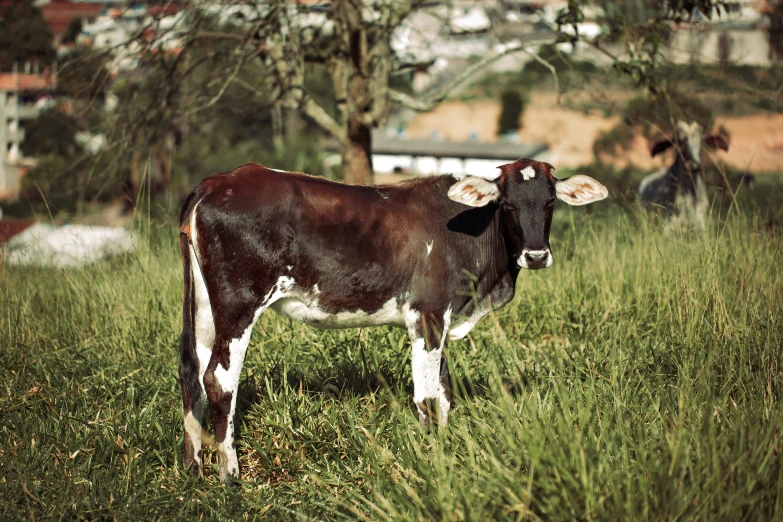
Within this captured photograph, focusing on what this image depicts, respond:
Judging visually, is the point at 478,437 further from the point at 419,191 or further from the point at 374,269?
the point at 419,191

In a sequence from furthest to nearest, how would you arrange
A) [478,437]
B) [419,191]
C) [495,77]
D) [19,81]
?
[495,77]
[19,81]
[419,191]
[478,437]

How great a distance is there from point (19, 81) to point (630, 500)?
58.2 feet

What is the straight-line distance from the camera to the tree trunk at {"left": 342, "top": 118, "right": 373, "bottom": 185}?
28.7 feet

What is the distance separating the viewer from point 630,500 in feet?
10.2

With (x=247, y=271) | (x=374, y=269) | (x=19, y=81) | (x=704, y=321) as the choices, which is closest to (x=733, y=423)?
(x=704, y=321)

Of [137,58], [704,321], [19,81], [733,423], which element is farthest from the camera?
[19,81]

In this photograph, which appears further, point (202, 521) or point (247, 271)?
point (247, 271)

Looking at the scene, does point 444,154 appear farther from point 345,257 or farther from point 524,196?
point 345,257

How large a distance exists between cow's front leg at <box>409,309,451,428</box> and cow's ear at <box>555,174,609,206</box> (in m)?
0.90

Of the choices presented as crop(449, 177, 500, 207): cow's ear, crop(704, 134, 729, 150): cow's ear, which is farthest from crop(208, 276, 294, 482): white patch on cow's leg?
crop(704, 134, 729, 150): cow's ear

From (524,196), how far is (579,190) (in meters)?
0.37

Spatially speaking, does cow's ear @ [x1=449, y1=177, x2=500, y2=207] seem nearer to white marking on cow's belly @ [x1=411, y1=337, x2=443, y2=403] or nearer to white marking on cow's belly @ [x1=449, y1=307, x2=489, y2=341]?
white marking on cow's belly @ [x1=449, y1=307, x2=489, y2=341]

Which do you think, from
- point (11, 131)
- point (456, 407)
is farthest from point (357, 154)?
point (11, 131)

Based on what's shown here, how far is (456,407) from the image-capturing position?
4738 mm
